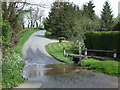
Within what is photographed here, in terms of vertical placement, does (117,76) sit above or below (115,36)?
below

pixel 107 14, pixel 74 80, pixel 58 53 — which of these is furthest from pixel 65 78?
pixel 107 14

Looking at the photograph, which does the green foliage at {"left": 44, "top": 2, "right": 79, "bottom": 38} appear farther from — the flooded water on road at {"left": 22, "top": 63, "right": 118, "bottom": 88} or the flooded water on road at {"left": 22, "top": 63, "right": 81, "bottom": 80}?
the flooded water on road at {"left": 22, "top": 63, "right": 118, "bottom": 88}

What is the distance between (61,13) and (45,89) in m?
29.9

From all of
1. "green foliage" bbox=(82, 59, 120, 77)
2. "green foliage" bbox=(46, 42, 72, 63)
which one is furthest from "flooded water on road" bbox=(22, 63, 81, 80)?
"green foliage" bbox=(46, 42, 72, 63)

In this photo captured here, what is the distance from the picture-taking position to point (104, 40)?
13.5 metres

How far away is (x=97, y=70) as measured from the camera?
9531 millimetres

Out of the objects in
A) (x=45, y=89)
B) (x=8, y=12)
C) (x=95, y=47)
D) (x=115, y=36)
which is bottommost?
(x=45, y=89)

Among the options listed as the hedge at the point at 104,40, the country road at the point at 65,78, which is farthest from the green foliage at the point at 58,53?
the country road at the point at 65,78

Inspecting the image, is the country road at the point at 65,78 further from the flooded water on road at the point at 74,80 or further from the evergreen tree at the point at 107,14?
the evergreen tree at the point at 107,14

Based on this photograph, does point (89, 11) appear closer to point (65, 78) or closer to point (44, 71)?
point (44, 71)

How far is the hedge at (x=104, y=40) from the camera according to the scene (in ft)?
40.4

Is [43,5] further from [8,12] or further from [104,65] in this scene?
[104,65]

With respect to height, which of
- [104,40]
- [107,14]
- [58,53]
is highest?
[107,14]

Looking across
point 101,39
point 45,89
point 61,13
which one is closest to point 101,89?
point 45,89
